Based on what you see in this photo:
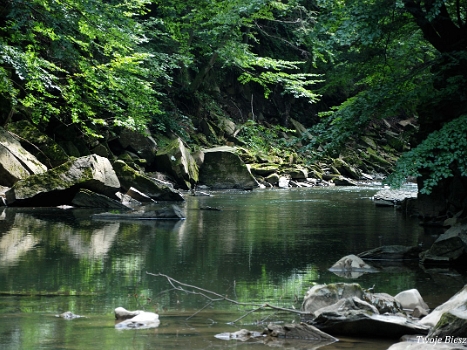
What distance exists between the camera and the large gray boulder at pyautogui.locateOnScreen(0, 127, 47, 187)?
17172 mm

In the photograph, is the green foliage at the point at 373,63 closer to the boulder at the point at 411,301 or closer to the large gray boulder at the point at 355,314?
the boulder at the point at 411,301

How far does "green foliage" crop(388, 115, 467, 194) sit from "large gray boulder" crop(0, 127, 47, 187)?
10.8 meters

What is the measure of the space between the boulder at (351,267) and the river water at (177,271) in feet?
0.56

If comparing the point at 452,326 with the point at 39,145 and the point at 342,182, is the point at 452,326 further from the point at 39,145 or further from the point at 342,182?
the point at 342,182

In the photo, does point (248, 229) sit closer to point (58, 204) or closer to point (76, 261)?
point (76, 261)

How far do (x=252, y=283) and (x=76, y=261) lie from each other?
2616 mm

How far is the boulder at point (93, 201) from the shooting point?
1744 centimetres

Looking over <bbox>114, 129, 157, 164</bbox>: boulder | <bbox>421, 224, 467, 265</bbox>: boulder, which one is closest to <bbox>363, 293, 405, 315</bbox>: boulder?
<bbox>421, 224, 467, 265</bbox>: boulder

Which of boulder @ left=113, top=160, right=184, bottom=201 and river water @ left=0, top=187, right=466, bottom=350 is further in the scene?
boulder @ left=113, top=160, right=184, bottom=201

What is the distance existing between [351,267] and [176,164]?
54.3 feet

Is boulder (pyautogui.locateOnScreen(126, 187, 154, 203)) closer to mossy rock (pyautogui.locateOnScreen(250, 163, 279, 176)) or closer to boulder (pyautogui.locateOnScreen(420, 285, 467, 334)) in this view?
mossy rock (pyautogui.locateOnScreen(250, 163, 279, 176))

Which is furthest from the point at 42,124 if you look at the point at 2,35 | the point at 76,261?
the point at 76,261

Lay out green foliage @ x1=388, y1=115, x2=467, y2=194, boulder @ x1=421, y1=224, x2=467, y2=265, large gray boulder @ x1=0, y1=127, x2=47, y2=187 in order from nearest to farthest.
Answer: boulder @ x1=421, y1=224, x2=467, y2=265, green foliage @ x1=388, y1=115, x2=467, y2=194, large gray boulder @ x1=0, y1=127, x2=47, y2=187

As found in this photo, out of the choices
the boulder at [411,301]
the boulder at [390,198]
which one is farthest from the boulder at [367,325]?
the boulder at [390,198]
